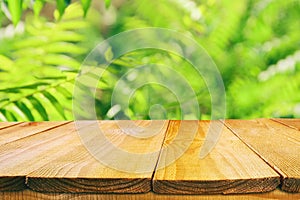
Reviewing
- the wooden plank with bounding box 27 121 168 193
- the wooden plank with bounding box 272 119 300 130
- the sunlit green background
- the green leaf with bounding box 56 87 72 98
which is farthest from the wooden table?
the sunlit green background

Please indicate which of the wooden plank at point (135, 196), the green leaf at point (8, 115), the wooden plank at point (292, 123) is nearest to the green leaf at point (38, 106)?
the green leaf at point (8, 115)

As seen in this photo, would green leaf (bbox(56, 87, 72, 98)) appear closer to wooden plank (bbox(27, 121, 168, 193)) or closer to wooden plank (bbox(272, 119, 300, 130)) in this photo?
wooden plank (bbox(272, 119, 300, 130))

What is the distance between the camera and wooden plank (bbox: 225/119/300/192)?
653 mm

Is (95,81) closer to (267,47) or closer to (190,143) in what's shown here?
(267,47)

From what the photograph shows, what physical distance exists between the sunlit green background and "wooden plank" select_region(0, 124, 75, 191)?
0.92 metres

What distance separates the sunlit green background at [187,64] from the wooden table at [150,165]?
1.03 m

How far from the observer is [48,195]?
676 millimetres

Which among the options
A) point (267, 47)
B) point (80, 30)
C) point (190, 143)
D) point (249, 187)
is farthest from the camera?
point (80, 30)

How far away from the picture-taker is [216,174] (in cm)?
67

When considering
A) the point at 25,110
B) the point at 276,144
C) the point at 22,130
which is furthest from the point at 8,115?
the point at 276,144

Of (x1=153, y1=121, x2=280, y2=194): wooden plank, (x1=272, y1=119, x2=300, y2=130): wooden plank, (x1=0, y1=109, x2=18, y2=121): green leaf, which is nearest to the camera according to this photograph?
(x1=153, y1=121, x2=280, y2=194): wooden plank

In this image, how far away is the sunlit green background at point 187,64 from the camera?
214 centimetres

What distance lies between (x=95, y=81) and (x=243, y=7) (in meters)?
0.77

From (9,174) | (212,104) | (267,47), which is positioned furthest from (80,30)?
(9,174)
